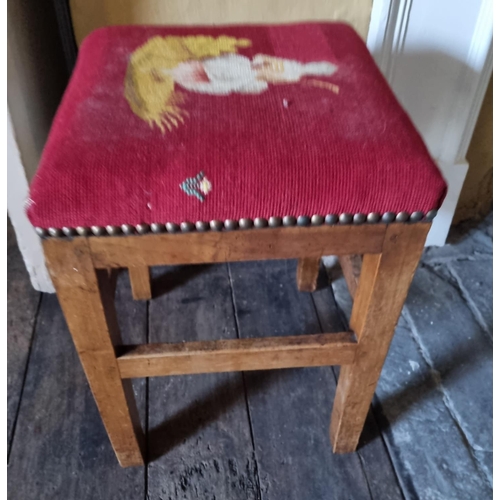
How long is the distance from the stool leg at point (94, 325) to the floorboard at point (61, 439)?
0.07m

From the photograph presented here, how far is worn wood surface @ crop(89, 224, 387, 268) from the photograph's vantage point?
519 mm

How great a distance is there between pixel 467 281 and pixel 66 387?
86 centimetres

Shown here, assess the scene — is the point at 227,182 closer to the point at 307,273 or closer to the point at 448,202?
the point at 307,273

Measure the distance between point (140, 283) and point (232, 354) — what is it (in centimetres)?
44

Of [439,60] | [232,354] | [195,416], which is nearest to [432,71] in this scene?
[439,60]

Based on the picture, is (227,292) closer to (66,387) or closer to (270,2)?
(66,387)

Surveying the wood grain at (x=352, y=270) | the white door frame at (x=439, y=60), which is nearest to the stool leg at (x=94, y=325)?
the wood grain at (x=352, y=270)

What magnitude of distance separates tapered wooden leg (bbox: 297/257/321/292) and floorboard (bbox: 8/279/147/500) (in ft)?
1.12

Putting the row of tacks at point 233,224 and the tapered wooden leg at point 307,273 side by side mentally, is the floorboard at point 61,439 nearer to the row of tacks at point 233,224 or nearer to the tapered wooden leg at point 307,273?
the tapered wooden leg at point 307,273

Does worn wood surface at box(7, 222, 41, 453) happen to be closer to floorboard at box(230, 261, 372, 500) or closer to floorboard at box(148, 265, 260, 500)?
floorboard at box(148, 265, 260, 500)

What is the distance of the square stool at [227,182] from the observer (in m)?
0.48

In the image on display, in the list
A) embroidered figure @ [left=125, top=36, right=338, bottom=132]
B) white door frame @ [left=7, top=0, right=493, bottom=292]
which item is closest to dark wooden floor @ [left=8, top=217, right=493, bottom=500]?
white door frame @ [left=7, top=0, right=493, bottom=292]

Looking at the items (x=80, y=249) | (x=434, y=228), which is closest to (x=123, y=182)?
(x=80, y=249)

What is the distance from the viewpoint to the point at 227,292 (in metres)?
1.08
